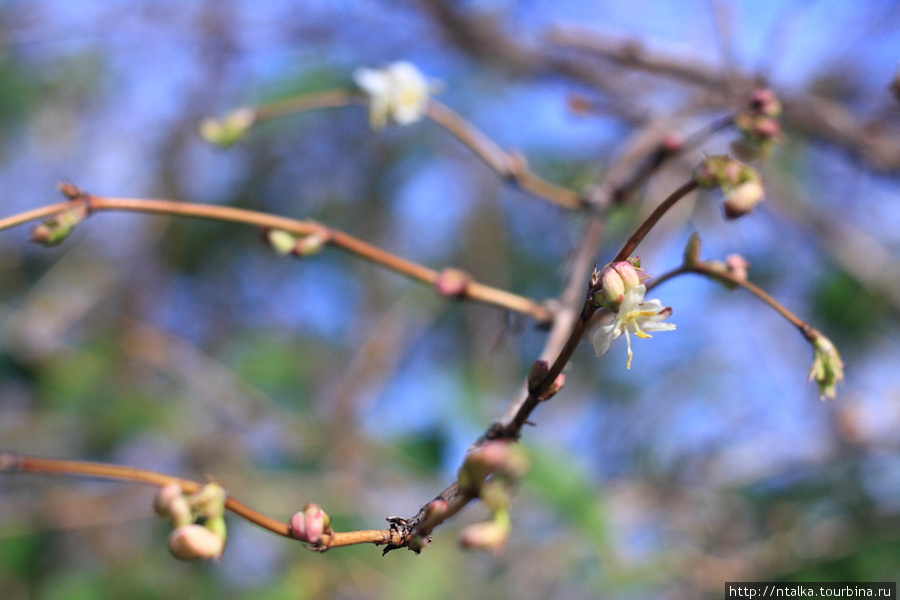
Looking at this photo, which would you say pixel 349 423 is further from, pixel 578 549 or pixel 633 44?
pixel 633 44

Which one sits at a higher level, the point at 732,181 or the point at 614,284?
the point at 732,181

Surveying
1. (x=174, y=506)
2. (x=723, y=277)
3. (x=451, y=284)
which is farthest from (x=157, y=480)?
(x=723, y=277)

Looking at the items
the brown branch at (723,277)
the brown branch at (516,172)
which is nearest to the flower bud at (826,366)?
the brown branch at (723,277)

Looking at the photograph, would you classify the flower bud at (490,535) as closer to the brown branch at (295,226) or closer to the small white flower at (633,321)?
the small white flower at (633,321)

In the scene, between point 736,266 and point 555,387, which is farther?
point 736,266

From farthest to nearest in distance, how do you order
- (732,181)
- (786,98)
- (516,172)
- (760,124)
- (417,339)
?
(417,339)
(786,98)
(516,172)
(760,124)
(732,181)

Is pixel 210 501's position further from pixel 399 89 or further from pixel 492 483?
pixel 399 89

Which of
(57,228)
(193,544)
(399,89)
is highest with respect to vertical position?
(399,89)
